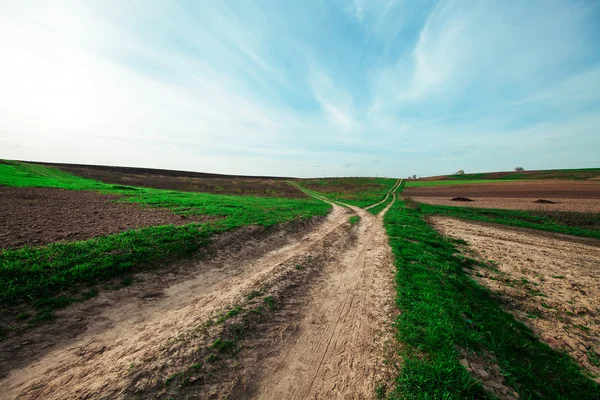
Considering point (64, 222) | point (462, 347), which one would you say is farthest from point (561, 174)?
point (64, 222)

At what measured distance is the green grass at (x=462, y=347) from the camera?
403 cm

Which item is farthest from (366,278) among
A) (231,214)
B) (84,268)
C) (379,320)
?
(231,214)

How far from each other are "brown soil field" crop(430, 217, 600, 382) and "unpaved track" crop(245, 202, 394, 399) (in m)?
4.40

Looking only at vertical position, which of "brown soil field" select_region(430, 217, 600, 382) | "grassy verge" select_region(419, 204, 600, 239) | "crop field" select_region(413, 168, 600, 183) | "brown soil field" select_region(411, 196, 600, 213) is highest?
"crop field" select_region(413, 168, 600, 183)

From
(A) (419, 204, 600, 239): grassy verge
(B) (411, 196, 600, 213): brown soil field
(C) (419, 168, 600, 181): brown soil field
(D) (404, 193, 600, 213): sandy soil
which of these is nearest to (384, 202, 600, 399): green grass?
(A) (419, 204, 600, 239): grassy verge

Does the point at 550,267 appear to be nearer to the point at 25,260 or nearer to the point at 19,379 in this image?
the point at 19,379

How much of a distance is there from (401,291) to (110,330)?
845cm

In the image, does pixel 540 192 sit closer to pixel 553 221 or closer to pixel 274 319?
pixel 553 221

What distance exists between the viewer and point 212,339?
15.6 feet

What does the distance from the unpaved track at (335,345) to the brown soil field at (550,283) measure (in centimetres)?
440

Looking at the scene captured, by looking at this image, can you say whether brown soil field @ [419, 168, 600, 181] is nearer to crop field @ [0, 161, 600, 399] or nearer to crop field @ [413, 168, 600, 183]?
crop field @ [413, 168, 600, 183]

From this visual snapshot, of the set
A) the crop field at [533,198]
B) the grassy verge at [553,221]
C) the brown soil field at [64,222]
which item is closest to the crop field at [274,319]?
the brown soil field at [64,222]

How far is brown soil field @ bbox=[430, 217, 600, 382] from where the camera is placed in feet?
20.1

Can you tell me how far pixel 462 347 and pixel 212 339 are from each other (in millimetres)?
5826
